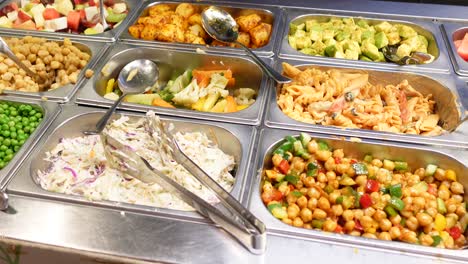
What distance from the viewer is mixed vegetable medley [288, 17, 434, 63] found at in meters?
2.70

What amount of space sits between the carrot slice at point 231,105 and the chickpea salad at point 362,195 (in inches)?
17.9

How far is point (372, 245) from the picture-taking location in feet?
5.32

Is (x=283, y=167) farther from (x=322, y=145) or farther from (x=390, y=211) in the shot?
(x=390, y=211)

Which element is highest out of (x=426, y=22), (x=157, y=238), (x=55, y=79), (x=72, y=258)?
(x=426, y=22)

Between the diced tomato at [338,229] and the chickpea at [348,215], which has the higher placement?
the chickpea at [348,215]

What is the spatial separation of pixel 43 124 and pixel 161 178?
0.81 m

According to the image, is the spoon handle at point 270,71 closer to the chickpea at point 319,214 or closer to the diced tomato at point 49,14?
the chickpea at point 319,214

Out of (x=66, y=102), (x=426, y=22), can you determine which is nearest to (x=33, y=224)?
(x=66, y=102)

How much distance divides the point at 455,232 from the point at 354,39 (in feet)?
4.73

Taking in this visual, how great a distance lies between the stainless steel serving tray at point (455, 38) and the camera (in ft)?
8.31

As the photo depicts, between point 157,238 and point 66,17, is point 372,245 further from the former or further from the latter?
point 66,17

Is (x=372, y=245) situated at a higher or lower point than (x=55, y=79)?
lower

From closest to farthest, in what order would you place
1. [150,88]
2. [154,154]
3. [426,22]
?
1. [154,154]
2. [150,88]
3. [426,22]

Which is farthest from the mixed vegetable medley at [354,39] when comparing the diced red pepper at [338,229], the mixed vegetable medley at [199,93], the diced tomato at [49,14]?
the diced tomato at [49,14]
